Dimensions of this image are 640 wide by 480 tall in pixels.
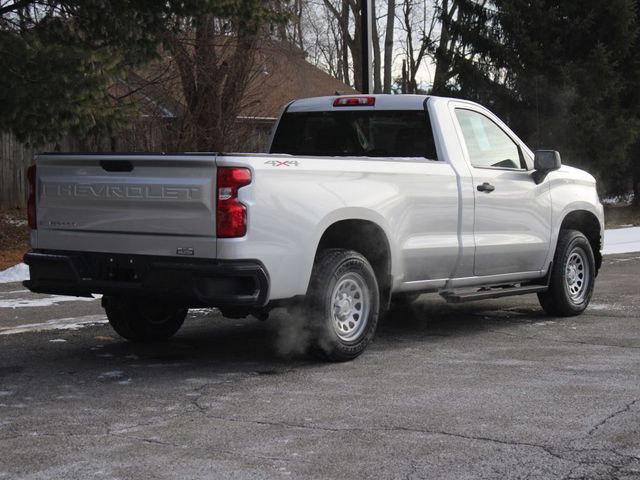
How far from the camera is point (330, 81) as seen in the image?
38531mm

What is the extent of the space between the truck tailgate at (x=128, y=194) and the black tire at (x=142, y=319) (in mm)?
935

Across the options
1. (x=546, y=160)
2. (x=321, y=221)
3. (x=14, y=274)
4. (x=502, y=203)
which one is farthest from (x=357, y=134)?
(x=14, y=274)

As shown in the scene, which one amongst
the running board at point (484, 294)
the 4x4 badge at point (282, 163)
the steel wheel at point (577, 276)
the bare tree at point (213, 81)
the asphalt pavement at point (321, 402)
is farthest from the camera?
the bare tree at point (213, 81)

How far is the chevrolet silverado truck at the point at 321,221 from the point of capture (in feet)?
21.8

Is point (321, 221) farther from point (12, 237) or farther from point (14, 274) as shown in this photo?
point (12, 237)

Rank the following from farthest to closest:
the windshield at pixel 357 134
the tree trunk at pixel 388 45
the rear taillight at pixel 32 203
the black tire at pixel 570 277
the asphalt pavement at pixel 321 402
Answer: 1. the tree trunk at pixel 388 45
2. the black tire at pixel 570 277
3. the windshield at pixel 357 134
4. the rear taillight at pixel 32 203
5. the asphalt pavement at pixel 321 402

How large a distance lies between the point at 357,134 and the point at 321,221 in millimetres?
1966

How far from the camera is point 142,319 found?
8227 mm

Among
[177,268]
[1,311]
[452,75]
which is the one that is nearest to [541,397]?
[177,268]

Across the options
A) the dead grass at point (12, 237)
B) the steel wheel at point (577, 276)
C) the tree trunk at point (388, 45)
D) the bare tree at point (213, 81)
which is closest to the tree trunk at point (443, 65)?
the bare tree at point (213, 81)

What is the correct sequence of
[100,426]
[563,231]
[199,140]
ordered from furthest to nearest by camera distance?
1. [199,140]
2. [563,231]
3. [100,426]

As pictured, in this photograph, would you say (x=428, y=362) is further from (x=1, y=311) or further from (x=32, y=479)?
(x=1, y=311)

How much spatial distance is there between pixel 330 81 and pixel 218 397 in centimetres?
3292

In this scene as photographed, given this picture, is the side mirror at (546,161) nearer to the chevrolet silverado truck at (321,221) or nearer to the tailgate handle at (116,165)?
the chevrolet silverado truck at (321,221)
